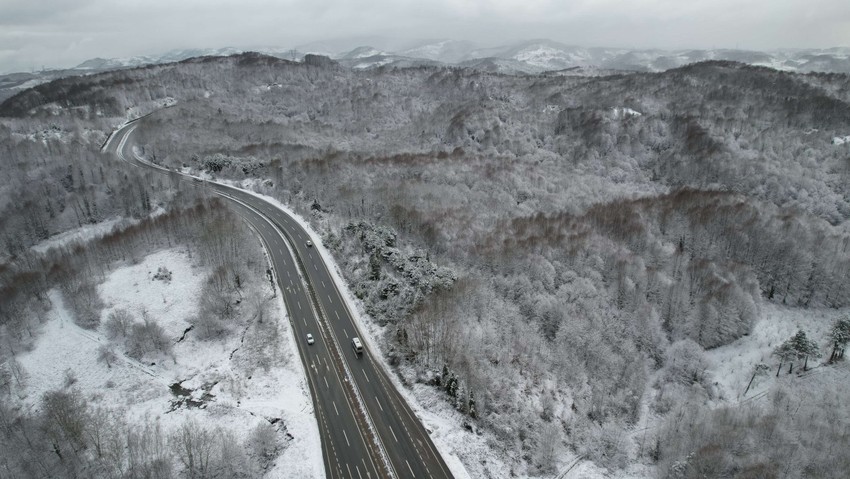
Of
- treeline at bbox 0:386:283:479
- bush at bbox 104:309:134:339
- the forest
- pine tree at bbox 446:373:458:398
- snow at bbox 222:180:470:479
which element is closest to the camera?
treeline at bbox 0:386:283:479

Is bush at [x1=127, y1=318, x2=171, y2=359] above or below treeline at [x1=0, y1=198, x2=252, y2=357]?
below

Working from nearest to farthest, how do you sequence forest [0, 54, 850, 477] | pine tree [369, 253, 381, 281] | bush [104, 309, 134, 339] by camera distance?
forest [0, 54, 850, 477]
bush [104, 309, 134, 339]
pine tree [369, 253, 381, 281]

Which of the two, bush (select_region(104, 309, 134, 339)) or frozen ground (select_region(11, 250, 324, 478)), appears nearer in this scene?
frozen ground (select_region(11, 250, 324, 478))

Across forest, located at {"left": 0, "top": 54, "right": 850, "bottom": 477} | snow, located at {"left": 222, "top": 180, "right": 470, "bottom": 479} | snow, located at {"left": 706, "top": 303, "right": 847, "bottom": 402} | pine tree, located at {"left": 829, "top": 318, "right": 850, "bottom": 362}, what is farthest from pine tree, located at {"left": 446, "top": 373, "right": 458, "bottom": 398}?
pine tree, located at {"left": 829, "top": 318, "right": 850, "bottom": 362}

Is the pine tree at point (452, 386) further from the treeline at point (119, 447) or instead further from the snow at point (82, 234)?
the snow at point (82, 234)

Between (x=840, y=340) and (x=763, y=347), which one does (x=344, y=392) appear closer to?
(x=763, y=347)

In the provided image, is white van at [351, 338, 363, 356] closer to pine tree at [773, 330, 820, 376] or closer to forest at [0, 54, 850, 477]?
forest at [0, 54, 850, 477]
